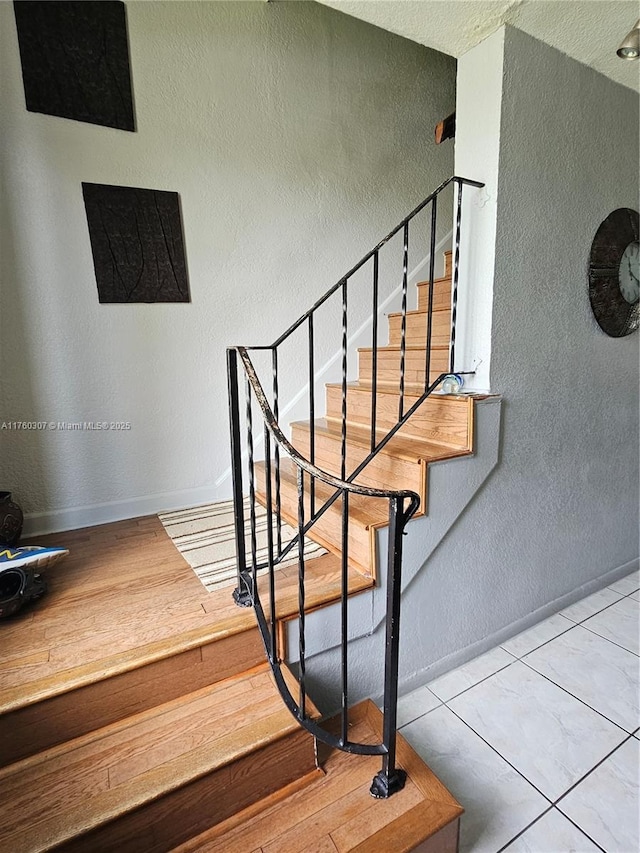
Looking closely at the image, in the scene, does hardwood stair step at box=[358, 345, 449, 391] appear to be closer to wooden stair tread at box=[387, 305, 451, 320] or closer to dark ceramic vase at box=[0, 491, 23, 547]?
wooden stair tread at box=[387, 305, 451, 320]

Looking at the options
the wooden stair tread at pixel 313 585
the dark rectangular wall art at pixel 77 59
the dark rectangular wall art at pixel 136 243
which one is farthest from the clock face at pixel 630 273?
the dark rectangular wall art at pixel 77 59

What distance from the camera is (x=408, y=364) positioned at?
2.38m

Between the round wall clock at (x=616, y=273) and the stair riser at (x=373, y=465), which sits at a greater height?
the round wall clock at (x=616, y=273)

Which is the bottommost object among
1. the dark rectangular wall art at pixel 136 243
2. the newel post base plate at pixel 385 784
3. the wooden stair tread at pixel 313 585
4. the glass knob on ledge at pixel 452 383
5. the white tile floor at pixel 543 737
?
the white tile floor at pixel 543 737

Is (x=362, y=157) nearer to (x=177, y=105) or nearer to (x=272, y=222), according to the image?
(x=272, y=222)

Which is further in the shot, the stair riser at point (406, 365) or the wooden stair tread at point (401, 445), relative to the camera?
the stair riser at point (406, 365)

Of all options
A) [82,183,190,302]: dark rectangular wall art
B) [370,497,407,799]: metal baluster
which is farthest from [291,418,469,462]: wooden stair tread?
[82,183,190,302]: dark rectangular wall art

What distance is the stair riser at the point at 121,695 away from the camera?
3.82ft

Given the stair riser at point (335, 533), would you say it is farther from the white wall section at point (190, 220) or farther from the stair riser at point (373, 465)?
the white wall section at point (190, 220)

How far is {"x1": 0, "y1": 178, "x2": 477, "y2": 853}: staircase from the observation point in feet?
3.57

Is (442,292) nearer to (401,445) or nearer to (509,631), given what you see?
(401,445)

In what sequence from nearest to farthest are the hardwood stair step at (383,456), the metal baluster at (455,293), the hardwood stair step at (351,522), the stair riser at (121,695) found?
the stair riser at (121,695) < the hardwood stair step at (351,522) < the hardwood stair step at (383,456) < the metal baluster at (455,293)

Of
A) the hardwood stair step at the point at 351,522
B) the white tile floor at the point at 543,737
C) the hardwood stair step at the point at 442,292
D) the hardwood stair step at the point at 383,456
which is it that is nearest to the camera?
the white tile floor at the point at 543,737

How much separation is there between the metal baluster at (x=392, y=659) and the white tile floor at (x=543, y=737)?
320 millimetres
